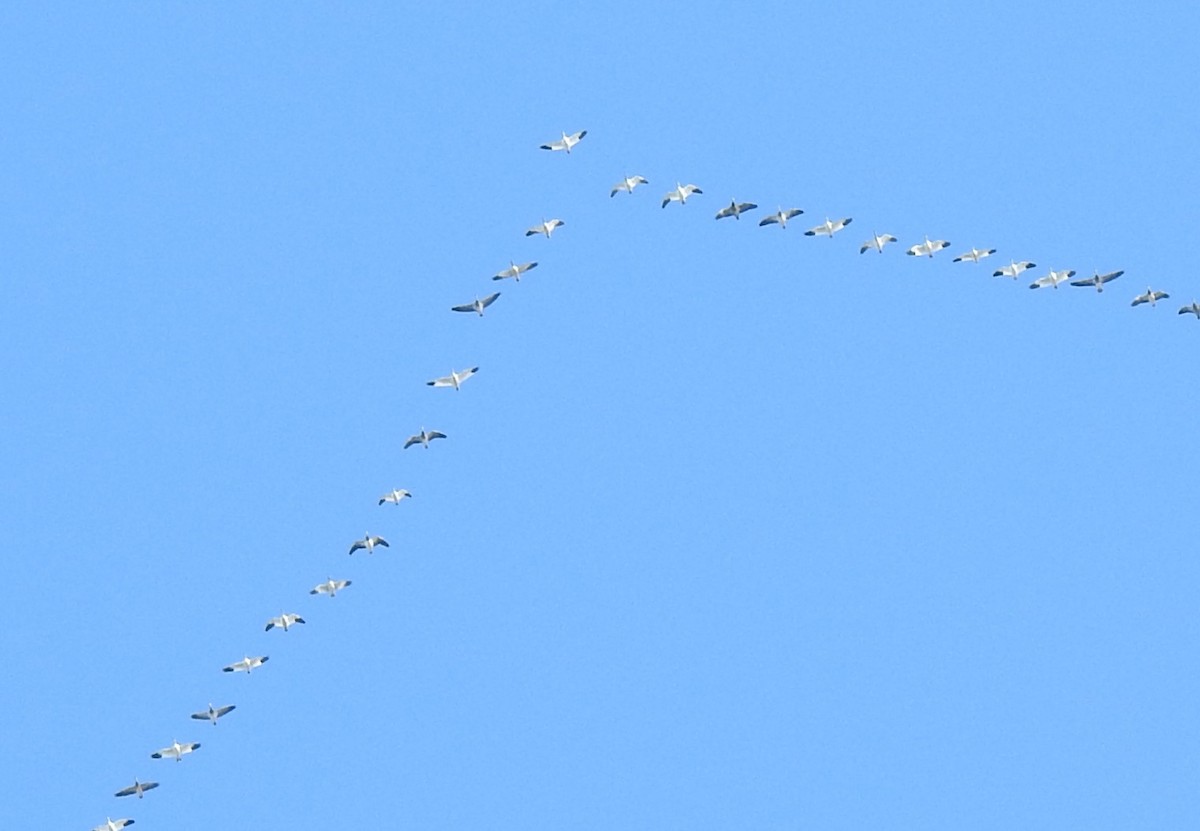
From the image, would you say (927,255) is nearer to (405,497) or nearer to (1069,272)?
(1069,272)

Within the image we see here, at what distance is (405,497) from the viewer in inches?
4862

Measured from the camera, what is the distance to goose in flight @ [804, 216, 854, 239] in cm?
13481

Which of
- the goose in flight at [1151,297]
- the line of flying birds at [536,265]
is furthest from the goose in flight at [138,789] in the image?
the goose in flight at [1151,297]

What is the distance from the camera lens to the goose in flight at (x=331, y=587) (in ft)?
404

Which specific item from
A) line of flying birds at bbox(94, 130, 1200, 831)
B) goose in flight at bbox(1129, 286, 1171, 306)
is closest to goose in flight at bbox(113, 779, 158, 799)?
line of flying birds at bbox(94, 130, 1200, 831)

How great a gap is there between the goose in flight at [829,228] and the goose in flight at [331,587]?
3108cm

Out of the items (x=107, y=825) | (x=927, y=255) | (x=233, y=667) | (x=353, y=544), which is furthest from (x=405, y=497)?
(x=927, y=255)

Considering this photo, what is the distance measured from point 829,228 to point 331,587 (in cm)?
3319

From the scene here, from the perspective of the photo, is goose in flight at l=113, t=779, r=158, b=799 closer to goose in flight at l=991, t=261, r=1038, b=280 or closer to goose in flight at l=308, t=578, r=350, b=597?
goose in flight at l=308, t=578, r=350, b=597

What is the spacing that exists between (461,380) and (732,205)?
1650cm

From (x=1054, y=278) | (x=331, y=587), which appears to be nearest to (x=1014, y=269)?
(x=1054, y=278)

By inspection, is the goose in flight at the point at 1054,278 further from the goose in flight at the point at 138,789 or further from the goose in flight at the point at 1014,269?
the goose in flight at the point at 138,789

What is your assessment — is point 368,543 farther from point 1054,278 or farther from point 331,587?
point 1054,278

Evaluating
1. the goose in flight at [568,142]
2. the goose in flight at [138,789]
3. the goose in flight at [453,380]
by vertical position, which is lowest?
the goose in flight at [138,789]
